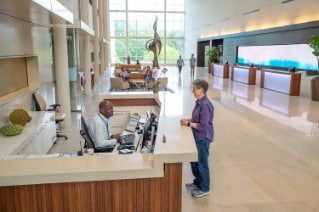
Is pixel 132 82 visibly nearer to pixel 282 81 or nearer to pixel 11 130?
pixel 282 81

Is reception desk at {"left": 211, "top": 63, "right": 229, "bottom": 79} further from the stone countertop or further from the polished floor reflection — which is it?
the stone countertop

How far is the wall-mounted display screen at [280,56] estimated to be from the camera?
504 inches

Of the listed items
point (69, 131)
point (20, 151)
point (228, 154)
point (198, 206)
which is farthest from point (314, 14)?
point (20, 151)

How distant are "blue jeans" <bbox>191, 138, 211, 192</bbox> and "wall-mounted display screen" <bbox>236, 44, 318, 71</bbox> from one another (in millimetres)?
10464

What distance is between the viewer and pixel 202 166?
376cm

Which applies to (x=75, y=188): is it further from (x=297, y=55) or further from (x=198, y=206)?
(x=297, y=55)

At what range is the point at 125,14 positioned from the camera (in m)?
34.5

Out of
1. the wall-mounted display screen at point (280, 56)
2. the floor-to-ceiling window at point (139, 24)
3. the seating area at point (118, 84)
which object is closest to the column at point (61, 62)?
the seating area at point (118, 84)

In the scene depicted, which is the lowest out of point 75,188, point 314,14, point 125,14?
point 75,188

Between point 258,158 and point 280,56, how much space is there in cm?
1124

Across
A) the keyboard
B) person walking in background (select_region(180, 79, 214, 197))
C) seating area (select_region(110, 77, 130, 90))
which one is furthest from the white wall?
the keyboard

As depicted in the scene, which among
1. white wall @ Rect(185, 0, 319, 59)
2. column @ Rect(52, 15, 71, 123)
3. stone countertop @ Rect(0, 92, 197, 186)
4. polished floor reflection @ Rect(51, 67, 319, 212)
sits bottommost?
polished floor reflection @ Rect(51, 67, 319, 212)

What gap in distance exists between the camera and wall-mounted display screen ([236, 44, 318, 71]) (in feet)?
42.0

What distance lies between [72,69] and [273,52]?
35.3 ft
